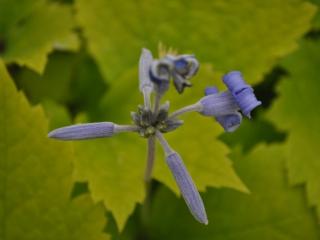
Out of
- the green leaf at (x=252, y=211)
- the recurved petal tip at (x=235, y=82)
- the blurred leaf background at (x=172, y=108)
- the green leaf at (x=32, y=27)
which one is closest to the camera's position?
the recurved petal tip at (x=235, y=82)

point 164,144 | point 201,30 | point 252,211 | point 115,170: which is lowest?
point 252,211

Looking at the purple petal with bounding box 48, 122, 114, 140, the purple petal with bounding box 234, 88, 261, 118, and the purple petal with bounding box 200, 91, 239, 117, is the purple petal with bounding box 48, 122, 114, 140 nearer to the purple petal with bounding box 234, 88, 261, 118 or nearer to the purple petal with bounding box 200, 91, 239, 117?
the purple petal with bounding box 200, 91, 239, 117

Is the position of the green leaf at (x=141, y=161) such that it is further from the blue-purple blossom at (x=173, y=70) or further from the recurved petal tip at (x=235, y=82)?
the blue-purple blossom at (x=173, y=70)

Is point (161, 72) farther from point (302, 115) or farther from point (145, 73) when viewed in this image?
point (302, 115)

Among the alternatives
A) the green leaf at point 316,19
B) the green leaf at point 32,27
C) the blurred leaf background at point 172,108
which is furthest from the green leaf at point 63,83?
the green leaf at point 316,19

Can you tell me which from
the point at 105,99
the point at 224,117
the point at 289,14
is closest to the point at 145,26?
the point at 105,99

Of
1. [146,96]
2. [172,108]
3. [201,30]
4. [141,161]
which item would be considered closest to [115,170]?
[141,161]
